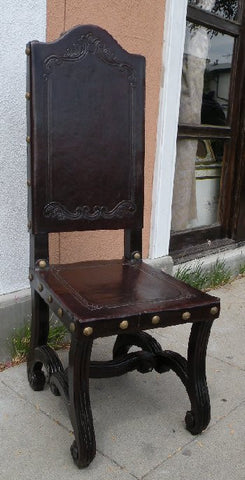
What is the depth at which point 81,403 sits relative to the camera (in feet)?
5.49

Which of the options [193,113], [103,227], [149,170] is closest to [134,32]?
[149,170]

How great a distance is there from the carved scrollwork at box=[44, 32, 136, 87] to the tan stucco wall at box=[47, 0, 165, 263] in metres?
0.48

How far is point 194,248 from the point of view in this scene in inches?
151

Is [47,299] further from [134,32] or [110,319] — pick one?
[134,32]

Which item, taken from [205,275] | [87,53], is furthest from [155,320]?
[205,275]

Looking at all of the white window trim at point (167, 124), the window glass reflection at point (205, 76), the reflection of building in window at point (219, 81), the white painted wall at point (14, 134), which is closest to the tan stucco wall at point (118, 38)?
the white window trim at point (167, 124)

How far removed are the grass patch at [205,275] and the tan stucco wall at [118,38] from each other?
57 cm

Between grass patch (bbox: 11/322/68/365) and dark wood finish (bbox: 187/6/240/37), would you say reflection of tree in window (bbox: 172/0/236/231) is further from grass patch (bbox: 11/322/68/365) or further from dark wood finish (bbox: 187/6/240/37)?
grass patch (bbox: 11/322/68/365)

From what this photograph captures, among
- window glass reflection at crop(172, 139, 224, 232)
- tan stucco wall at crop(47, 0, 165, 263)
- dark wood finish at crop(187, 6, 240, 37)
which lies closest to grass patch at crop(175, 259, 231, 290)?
window glass reflection at crop(172, 139, 224, 232)

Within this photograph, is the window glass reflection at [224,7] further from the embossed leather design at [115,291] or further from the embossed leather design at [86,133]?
the embossed leather design at [115,291]

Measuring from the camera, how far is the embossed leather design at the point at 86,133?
1.87 metres

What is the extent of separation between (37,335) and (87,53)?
3.93ft

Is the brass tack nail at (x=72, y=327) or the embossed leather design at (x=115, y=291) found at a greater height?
the embossed leather design at (x=115, y=291)

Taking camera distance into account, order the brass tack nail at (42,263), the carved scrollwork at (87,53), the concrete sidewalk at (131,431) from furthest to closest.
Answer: the brass tack nail at (42,263) < the carved scrollwork at (87,53) < the concrete sidewalk at (131,431)
